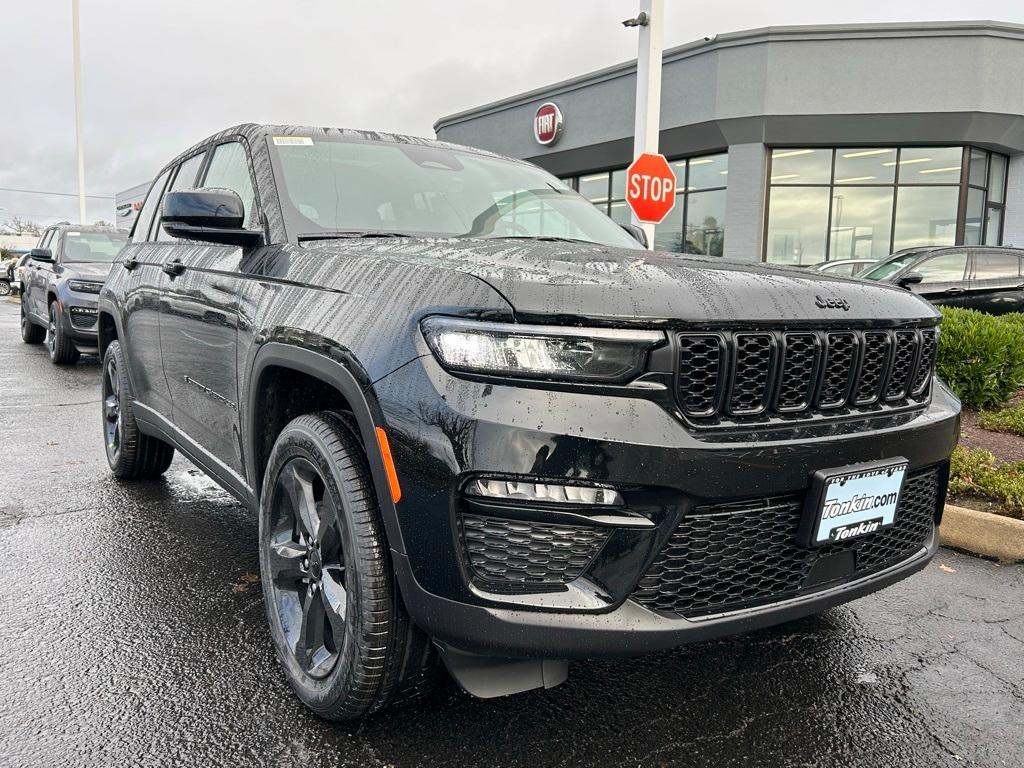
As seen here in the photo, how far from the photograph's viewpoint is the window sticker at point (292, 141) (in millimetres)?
3148

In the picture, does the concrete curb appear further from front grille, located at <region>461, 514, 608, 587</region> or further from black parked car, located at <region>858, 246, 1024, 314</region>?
black parked car, located at <region>858, 246, 1024, 314</region>

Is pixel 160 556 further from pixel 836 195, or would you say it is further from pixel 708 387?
pixel 836 195

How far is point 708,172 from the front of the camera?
20844 millimetres

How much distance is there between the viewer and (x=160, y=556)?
359 cm

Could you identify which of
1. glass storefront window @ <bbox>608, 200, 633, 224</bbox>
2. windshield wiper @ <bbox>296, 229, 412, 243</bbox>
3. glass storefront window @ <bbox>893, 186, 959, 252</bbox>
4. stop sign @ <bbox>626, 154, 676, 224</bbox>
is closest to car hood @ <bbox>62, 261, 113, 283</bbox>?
stop sign @ <bbox>626, 154, 676, 224</bbox>

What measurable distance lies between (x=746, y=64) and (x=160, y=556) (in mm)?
18651

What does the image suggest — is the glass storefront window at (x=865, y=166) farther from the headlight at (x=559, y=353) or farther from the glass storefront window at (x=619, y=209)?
the headlight at (x=559, y=353)

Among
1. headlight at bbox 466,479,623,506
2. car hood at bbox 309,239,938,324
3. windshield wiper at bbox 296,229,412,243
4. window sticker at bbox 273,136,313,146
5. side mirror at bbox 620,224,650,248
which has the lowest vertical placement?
headlight at bbox 466,479,623,506

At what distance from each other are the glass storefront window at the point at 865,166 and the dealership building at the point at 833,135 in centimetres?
3

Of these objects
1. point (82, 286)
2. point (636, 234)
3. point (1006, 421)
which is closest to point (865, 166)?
point (1006, 421)

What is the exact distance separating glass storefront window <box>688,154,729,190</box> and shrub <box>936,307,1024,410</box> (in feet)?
48.5

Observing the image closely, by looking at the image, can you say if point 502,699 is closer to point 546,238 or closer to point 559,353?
point 559,353

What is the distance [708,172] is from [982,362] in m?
15.6

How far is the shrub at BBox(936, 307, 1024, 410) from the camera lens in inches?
244
